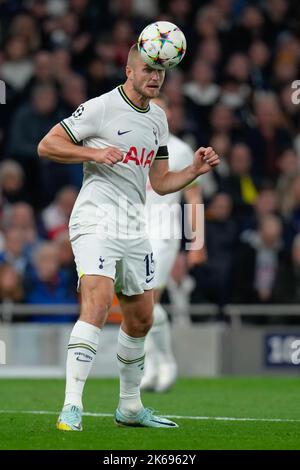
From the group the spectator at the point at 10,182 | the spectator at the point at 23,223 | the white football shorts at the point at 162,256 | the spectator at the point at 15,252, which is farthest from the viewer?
the spectator at the point at 10,182

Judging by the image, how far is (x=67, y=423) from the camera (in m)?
7.69

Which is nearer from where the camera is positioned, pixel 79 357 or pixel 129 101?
pixel 79 357

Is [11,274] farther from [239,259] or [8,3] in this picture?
[8,3]

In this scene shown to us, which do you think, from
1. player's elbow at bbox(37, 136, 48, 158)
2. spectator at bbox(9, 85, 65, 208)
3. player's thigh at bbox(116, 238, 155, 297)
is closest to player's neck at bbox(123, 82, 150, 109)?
player's elbow at bbox(37, 136, 48, 158)

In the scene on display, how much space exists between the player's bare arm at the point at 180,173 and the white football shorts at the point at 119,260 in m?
0.47

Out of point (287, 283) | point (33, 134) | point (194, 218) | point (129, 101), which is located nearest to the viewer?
point (129, 101)

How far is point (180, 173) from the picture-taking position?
8.63 m

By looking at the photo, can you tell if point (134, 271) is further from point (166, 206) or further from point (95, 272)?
point (166, 206)

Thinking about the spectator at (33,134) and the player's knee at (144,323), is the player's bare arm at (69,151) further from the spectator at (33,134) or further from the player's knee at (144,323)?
the spectator at (33,134)

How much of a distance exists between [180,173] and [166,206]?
11.0 feet

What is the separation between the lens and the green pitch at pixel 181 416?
7.12 metres

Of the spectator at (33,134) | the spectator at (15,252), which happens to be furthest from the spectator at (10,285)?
the spectator at (33,134)

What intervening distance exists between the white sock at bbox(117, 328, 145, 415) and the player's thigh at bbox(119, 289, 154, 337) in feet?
0.21

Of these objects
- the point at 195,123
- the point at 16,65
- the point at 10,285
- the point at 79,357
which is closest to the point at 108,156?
the point at 79,357
